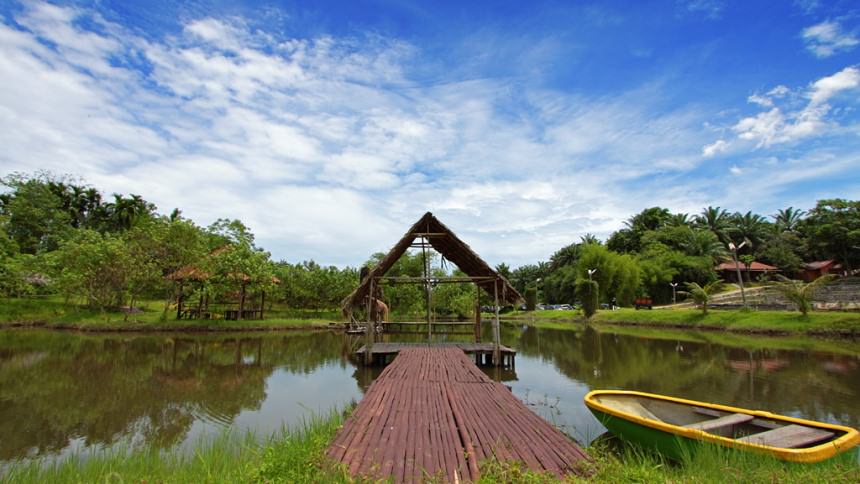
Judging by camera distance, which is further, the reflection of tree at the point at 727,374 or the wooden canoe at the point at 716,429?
the reflection of tree at the point at 727,374

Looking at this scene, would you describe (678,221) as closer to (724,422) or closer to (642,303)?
(642,303)

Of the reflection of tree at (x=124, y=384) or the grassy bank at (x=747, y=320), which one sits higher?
the grassy bank at (x=747, y=320)

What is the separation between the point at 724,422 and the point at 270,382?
1087 centimetres

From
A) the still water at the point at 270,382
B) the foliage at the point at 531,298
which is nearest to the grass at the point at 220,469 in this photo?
the still water at the point at 270,382

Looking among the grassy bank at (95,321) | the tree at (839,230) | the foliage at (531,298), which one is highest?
the tree at (839,230)

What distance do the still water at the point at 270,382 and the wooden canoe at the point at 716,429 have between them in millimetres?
1005

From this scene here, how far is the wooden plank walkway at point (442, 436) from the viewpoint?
13.6 ft

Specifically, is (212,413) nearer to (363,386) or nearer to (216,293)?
(363,386)

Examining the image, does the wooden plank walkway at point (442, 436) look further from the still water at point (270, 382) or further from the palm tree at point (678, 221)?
the palm tree at point (678, 221)

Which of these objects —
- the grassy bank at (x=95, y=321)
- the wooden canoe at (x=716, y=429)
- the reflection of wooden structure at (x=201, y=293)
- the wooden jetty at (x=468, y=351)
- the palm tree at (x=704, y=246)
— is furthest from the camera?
the palm tree at (x=704, y=246)

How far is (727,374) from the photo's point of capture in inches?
510

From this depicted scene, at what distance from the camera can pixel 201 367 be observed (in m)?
14.6

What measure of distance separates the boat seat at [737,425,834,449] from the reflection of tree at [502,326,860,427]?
4000 mm

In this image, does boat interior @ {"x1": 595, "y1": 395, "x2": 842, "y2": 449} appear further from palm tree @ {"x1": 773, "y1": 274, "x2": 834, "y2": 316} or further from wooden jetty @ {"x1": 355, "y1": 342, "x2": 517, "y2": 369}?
palm tree @ {"x1": 773, "y1": 274, "x2": 834, "y2": 316}
